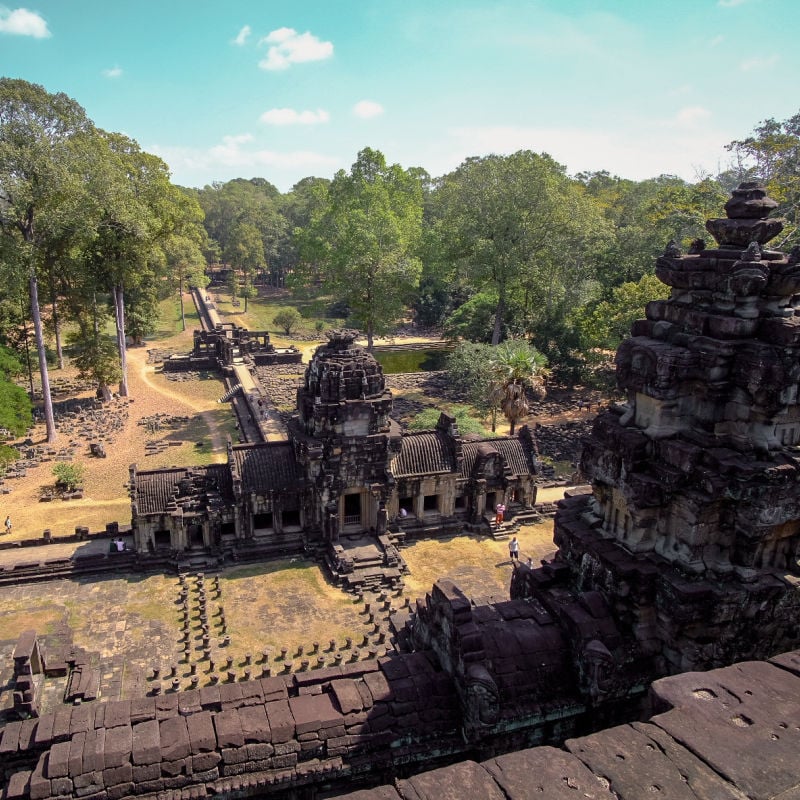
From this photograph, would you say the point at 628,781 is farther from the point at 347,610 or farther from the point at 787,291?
the point at 347,610

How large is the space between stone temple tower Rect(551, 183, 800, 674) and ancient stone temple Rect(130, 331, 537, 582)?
1311 cm

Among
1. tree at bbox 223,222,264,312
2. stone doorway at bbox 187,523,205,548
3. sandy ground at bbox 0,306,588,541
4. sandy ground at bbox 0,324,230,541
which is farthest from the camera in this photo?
tree at bbox 223,222,264,312

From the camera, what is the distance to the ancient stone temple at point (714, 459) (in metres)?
11.9

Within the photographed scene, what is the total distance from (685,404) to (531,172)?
41283mm

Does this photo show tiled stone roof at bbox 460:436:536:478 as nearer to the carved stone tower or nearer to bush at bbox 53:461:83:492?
the carved stone tower

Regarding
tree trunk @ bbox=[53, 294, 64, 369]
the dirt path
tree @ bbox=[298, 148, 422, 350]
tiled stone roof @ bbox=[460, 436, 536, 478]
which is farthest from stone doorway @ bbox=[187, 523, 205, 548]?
tree @ bbox=[298, 148, 422, 350]

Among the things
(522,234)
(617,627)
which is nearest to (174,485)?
(617,627)

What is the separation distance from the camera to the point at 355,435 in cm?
2617

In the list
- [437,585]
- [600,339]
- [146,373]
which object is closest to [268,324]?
[146,373]

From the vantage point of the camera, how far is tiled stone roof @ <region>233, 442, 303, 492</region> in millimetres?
26031

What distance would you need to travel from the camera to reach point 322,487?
1019 inches

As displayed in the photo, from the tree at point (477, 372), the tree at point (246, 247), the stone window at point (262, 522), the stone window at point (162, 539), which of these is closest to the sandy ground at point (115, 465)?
the stone window at point (162, 539)

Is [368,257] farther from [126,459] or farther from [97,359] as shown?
[126,459]

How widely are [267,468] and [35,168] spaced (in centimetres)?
1986
